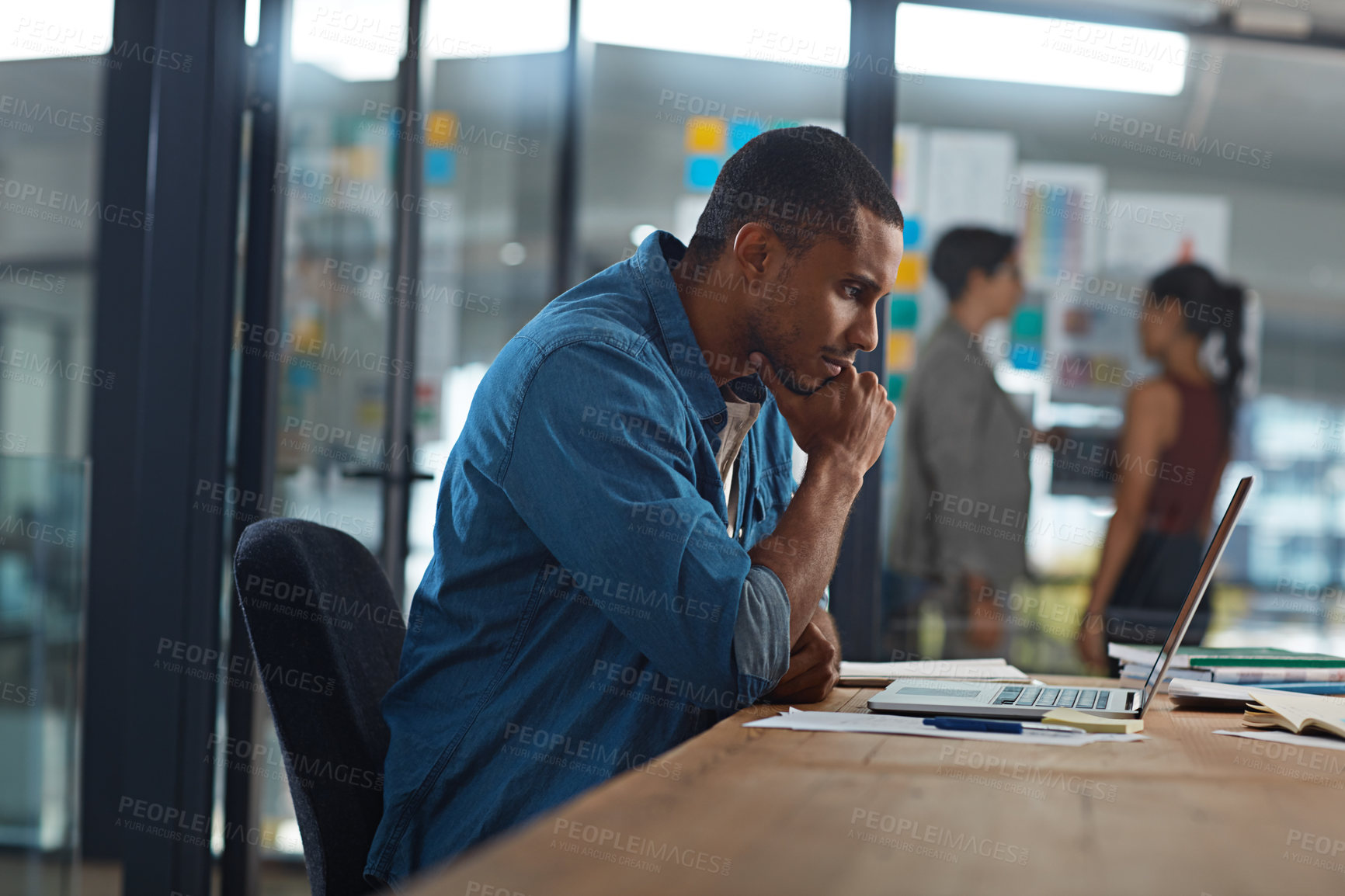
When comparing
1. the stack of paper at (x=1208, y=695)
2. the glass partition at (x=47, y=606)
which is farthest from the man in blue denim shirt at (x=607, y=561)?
the glass partition at (x=47, y=606)

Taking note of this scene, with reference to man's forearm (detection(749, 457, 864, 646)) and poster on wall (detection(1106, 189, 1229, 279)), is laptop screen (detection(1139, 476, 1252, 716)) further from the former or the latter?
poster on wall (detection(1106, 189, 1229, 279))

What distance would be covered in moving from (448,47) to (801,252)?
1752 mm

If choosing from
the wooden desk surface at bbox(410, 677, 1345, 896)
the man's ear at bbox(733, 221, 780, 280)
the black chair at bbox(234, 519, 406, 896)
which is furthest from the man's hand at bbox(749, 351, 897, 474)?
the black chair at bbox(234, 519, 406, 896)

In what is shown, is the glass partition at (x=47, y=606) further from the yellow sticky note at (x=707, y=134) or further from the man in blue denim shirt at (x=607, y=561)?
the yellow sticky note at (x=707, y=134)

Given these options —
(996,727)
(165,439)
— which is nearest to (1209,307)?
(996,727)

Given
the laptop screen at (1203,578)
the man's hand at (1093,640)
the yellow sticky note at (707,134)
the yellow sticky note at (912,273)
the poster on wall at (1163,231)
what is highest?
the yellow sticky note at (707,134)

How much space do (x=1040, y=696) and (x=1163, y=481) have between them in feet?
6.53

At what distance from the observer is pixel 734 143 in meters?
3.12

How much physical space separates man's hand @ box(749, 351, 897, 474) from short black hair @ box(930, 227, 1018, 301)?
145cm

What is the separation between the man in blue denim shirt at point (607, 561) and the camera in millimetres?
1155

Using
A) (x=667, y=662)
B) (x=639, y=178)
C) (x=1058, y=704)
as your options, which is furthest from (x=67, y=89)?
(x=1058, y=704)

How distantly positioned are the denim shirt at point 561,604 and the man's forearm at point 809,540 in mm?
40

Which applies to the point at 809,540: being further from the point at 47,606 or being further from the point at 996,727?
the point at 47,606

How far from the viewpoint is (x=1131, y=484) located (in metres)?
3.04
